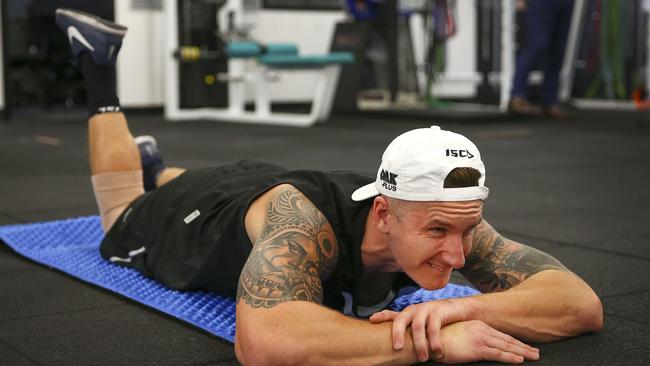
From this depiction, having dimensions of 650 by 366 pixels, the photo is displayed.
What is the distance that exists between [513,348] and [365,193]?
42 cm

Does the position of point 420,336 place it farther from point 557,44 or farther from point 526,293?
point 557,44

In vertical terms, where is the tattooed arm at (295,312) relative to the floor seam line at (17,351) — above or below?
above

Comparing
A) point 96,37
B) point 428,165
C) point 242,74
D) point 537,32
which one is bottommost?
point 428,165

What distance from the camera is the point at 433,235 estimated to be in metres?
1.73

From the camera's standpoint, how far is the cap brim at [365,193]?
6.16 ft

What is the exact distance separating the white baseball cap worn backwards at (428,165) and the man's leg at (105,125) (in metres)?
1.39

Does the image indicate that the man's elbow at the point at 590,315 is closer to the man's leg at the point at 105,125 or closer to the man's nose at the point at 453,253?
the man's nose at the point at 453,253

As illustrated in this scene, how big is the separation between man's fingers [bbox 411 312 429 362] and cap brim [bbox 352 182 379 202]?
0.27 metres

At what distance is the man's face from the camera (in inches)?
67.7

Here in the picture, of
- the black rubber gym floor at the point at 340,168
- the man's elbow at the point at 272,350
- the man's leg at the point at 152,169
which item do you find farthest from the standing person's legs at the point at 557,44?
the man's elbow at the point at 272,350

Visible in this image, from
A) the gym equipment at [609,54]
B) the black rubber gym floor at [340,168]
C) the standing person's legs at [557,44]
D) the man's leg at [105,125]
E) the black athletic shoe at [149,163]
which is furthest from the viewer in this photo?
the gym equipment at [609,54]

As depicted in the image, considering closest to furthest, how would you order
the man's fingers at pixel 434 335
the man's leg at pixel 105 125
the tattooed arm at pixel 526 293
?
the man's fingers at pixel 434 335, the tattooed arm at pixel 526 293, the man's leg at pixel 105 125

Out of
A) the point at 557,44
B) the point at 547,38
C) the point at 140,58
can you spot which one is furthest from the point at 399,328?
the point at 140,58

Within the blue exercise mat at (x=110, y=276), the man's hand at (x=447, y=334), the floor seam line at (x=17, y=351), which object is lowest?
the floor seam line at (x=17, y=351)
